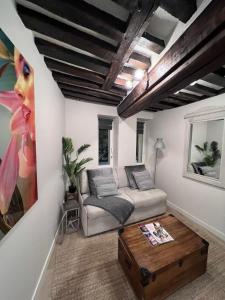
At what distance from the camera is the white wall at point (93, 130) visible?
2.86 meters

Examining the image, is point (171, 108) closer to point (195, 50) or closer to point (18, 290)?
point (195, 50)

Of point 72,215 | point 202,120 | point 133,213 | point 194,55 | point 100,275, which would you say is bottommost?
point 100,275

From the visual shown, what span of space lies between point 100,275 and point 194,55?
2411 mm

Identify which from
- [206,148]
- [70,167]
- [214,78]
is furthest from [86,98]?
[206,148]

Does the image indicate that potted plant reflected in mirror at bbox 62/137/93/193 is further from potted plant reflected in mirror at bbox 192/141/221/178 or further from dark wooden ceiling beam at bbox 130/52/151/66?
potted plant reflected in mirror at bbox 192/141/221/178

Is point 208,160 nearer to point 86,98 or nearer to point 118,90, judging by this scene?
point 118,90

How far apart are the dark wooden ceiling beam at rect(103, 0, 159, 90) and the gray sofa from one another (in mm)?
2073

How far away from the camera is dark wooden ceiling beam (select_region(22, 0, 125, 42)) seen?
2.85 ft

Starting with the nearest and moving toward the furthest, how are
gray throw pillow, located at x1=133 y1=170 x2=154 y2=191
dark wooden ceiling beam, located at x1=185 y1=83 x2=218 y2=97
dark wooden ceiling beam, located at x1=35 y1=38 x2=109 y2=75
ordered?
dark wooden ceiling beam, located at x1=35 y1=38 x2=109 y2=75 < dark wooden ceiling beam, located at x1=185 y1=83 x2=218 y2=97 < gray throw pillow, located at x1=133 y1=170 x2=154 y2=191

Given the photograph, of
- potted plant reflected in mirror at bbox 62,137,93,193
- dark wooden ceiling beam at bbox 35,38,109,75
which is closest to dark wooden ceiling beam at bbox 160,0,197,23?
dark wooden ceiling beam at bbox 35,38,109,75

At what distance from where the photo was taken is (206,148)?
2.53 metres

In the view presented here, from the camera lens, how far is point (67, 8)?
88cm

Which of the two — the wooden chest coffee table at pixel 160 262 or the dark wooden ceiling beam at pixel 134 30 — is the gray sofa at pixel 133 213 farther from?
the dark wooden ceiling beam at pixel 134 30

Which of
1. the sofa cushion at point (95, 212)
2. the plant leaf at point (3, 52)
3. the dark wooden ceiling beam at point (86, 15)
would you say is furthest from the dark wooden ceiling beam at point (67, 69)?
the sofa cushion at point (95, 212)
